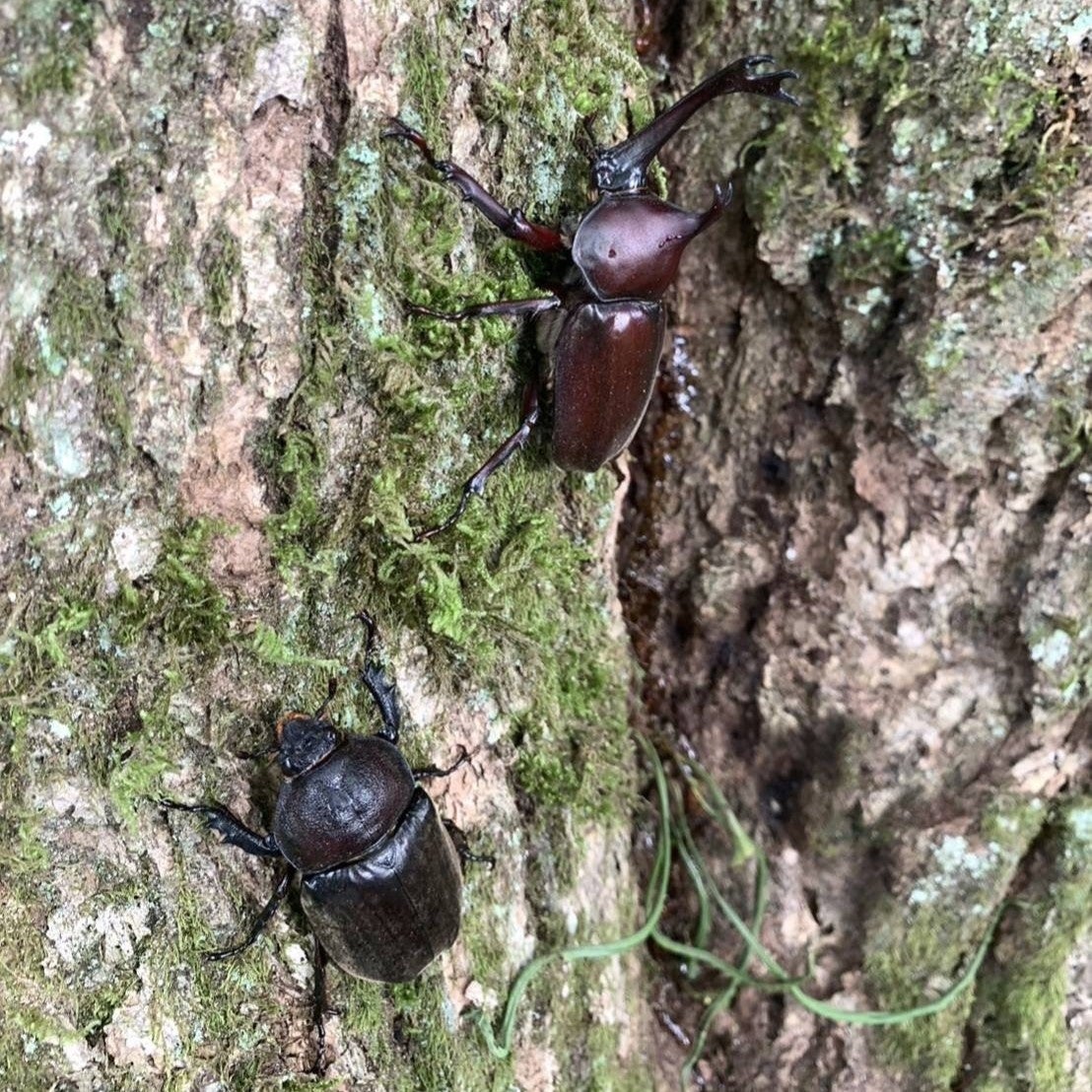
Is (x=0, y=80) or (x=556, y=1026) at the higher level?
(x=0, y=80)

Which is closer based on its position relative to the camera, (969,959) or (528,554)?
(528,554)

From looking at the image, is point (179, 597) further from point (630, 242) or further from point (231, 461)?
point (630, 242)

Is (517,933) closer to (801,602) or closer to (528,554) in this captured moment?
(528,554)

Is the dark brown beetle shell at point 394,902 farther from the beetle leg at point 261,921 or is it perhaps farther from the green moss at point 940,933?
the green moss at point 940,933

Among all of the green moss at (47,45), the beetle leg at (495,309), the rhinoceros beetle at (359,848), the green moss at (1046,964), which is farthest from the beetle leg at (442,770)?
the green moss at (1046,964)

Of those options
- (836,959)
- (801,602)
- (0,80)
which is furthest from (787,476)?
(0,80)

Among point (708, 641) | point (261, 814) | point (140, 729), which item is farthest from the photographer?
point (708, 641)

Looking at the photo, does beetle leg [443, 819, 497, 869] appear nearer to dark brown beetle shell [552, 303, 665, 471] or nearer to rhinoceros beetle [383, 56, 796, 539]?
rhinoceros beetle [383, 56, 796, 539]
